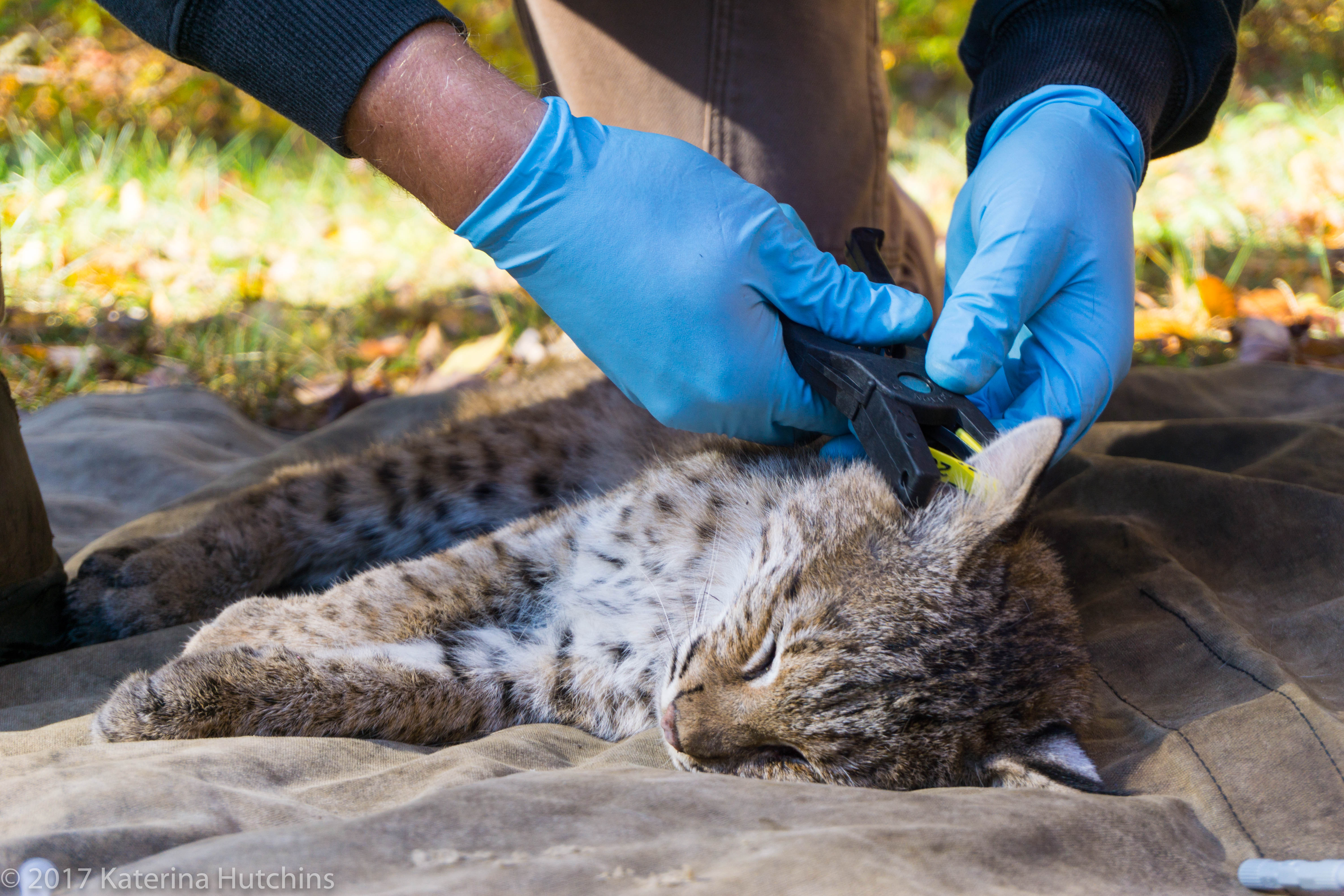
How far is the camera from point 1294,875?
125 cm

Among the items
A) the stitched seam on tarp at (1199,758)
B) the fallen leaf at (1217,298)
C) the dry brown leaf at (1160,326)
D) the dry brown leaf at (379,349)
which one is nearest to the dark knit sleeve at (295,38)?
the stitched seam on tarp at (1199,758)

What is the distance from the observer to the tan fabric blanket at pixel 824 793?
1.13m

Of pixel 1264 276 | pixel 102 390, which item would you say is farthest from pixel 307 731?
pixel 1264 276

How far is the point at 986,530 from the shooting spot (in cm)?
187

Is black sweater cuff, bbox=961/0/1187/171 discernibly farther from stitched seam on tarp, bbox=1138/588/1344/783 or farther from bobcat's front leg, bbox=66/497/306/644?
bobcat's front leg, bbox=66/497/306/644

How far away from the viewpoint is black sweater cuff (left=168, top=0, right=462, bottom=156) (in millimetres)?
1990

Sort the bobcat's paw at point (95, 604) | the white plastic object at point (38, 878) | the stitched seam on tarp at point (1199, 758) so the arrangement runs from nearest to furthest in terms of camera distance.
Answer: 1. the white plastic object at point (38, 878)
2. the stitched seam on tarp at point (1199, 758)
3. the bobcat's paw at point (95, 604)

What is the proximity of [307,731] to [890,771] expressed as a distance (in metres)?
1.17

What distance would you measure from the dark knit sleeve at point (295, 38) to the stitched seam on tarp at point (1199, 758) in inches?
80.1

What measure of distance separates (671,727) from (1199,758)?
37.0 inches

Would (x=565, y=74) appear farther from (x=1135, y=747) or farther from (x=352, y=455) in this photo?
(x=1135, y=747)

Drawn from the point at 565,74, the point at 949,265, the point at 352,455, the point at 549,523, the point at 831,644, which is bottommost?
the point at 352,455

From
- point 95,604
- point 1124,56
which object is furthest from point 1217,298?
point 95,604

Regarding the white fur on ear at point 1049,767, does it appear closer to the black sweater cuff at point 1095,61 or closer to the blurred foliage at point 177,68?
the black sweater cuff at point 1095,61
